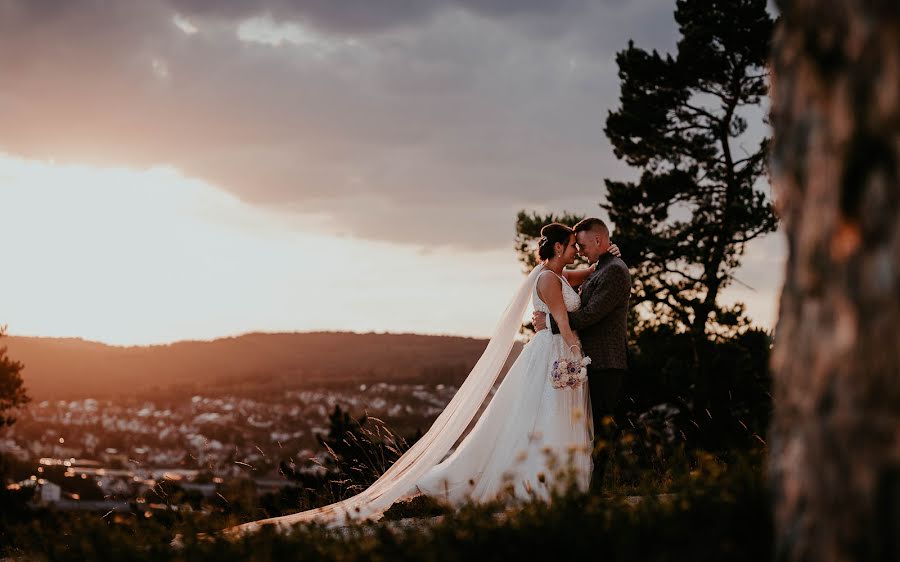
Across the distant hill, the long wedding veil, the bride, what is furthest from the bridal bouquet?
the distant hill

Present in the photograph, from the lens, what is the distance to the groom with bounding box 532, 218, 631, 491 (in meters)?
7.38

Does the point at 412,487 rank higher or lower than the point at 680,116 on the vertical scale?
lower

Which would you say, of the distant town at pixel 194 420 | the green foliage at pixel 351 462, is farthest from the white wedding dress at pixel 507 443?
the distant town at pixel 194 420

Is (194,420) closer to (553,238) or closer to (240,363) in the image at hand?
(240,363)

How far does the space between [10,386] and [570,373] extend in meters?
17.5

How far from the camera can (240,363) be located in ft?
191

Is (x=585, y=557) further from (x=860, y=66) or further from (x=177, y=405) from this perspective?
(x=177, y=405)

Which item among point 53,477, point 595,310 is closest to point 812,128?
point 595,310

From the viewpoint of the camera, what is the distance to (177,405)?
158 feet

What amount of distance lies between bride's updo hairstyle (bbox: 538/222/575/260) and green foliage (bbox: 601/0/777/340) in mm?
12308

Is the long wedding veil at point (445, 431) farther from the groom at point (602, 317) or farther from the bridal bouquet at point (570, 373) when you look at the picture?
the bridal bouquet at point (570, 373)

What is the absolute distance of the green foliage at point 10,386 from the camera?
20.3 metres

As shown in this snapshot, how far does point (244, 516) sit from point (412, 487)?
6.39ft

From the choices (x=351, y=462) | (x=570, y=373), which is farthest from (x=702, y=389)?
(x=570, y=373)
